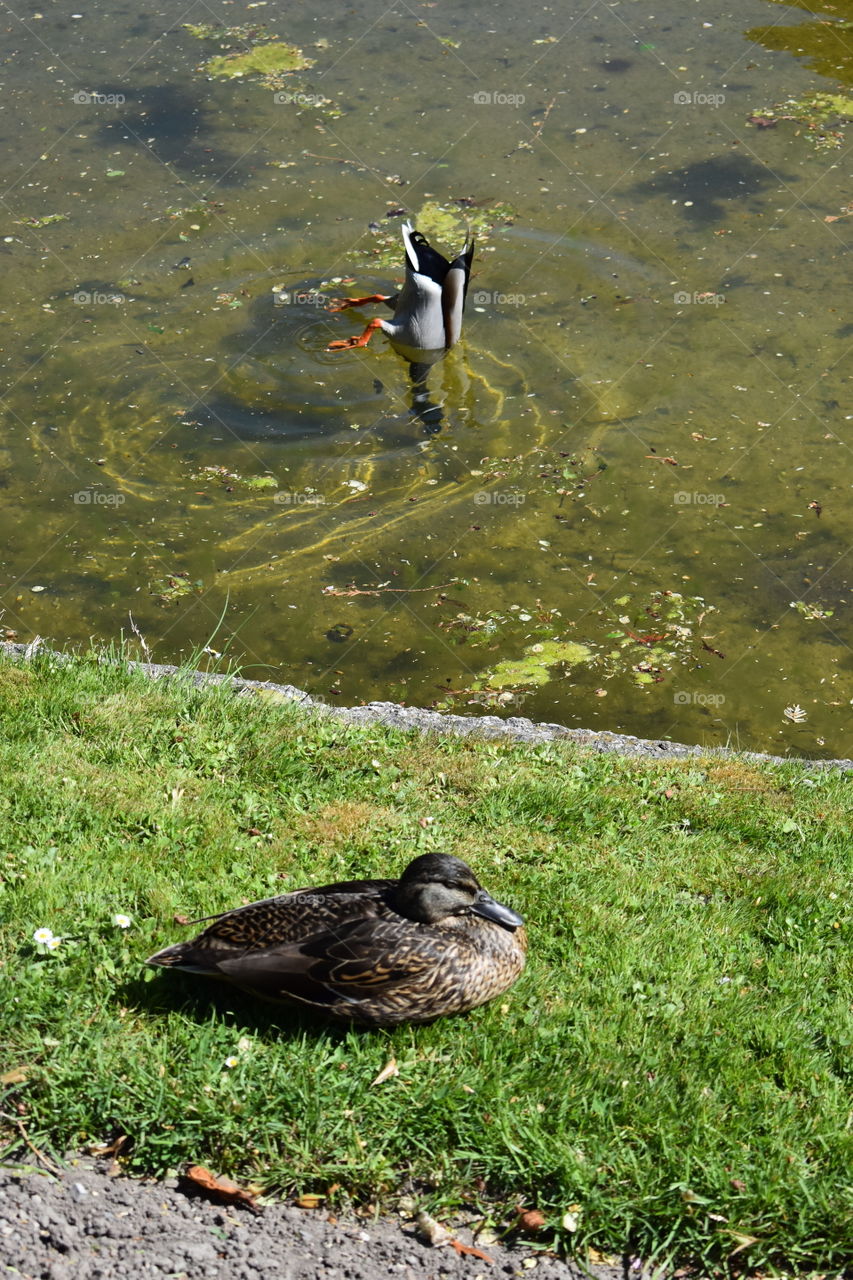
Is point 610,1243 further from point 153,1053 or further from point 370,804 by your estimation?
point 370,804

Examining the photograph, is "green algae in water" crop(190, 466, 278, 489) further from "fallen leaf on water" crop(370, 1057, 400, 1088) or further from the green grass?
"fallen leaf on water" crop(370, 1057, 400, 1088)

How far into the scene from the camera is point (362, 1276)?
10.5 ft

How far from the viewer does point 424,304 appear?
401 inches

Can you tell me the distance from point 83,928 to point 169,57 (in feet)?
44.6

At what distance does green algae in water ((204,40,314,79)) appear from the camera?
48.0 feet
